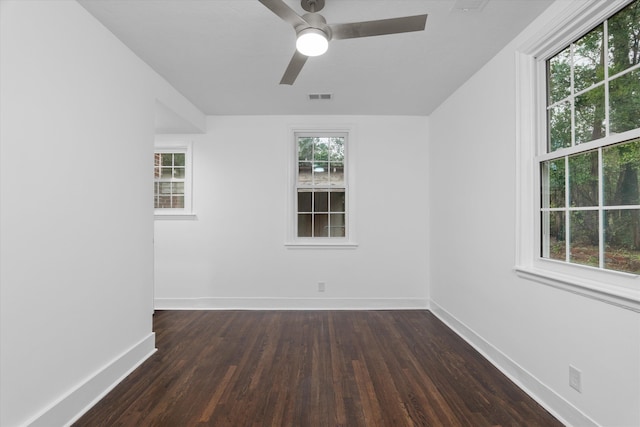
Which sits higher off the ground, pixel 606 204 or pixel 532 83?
pixel 532 83

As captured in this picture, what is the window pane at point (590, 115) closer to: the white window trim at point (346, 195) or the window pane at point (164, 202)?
the white window trim at point (346, 195)

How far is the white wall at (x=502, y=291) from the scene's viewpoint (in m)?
1.74

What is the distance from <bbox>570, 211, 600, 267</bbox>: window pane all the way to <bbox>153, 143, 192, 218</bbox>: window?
163 inches

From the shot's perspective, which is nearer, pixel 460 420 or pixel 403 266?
pixel 460 420

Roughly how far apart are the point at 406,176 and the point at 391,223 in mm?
670

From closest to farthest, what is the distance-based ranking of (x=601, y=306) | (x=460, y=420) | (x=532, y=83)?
(x=601, y=306), (x=460, y=420), (x=532, y=83)

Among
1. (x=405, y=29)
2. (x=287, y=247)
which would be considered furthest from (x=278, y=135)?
(x=405, y=29)

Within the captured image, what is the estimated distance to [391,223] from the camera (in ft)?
14.4

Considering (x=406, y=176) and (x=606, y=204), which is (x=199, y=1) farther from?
(x=406, y=176)

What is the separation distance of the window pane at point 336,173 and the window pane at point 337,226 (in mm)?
487

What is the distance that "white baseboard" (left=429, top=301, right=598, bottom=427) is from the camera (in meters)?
1.94

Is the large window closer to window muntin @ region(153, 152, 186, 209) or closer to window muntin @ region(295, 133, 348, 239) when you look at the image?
window muntin @ region(295, 133, 348, 239)

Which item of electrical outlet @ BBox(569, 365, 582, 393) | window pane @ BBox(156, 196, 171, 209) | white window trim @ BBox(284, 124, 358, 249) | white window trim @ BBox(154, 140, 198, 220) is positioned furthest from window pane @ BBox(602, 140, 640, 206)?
window pane @ BBox(156, 196, 171, 209)

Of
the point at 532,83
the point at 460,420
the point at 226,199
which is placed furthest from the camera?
the point at 226,199
